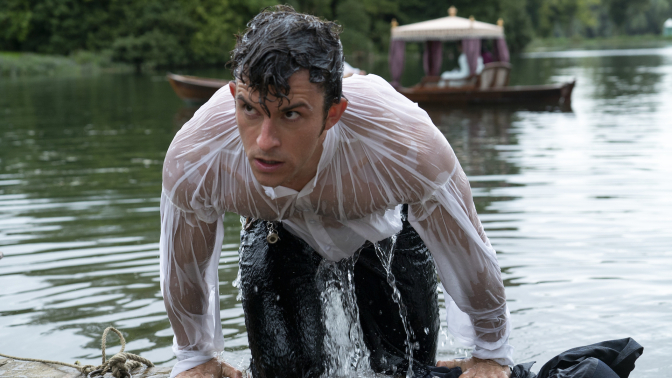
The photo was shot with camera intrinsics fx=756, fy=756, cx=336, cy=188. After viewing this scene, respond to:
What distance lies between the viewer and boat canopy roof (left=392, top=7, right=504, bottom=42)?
20.8 meters

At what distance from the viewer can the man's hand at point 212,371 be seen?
3098 millimetres

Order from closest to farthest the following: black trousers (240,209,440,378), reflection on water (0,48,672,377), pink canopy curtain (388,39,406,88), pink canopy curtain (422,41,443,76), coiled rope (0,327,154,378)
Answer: black trousers (240,209,440,378) → coiled rope (0,327,154,378) → reflection on water (0,48,672,377) → pink canopy curtain (388,39,406,88) → pink canopy curtain (422,41,443,76)

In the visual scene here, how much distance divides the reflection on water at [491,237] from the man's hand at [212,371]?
0.79m

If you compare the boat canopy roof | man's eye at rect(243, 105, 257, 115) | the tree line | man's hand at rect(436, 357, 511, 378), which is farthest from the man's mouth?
the tree line

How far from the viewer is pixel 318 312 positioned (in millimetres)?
3074

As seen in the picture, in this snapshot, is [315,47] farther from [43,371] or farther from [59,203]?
[59,203]

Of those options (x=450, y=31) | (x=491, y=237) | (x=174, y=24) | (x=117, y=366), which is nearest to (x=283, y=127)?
(x=117, y=366)

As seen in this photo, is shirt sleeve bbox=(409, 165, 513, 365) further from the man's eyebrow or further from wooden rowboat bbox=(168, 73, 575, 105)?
wooden rowboat bbox=(168, 73, 575, 105)

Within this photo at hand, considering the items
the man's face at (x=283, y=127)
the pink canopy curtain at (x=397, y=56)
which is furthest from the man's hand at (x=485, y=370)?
the pink canopy curtain at (x=397, y=56)

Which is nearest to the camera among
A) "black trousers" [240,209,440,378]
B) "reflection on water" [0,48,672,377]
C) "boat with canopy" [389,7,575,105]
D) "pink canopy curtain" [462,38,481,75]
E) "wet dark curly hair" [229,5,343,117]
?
"wet dark curly hair" [229,5,343,117]

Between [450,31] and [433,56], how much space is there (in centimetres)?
156

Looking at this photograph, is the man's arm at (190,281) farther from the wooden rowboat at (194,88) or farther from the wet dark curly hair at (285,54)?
the wooden rowboat at (194,88)

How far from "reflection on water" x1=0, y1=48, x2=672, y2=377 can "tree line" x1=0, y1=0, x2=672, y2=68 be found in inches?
1269

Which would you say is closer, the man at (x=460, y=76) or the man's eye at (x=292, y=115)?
the man's eye at (x=292, y=115)
